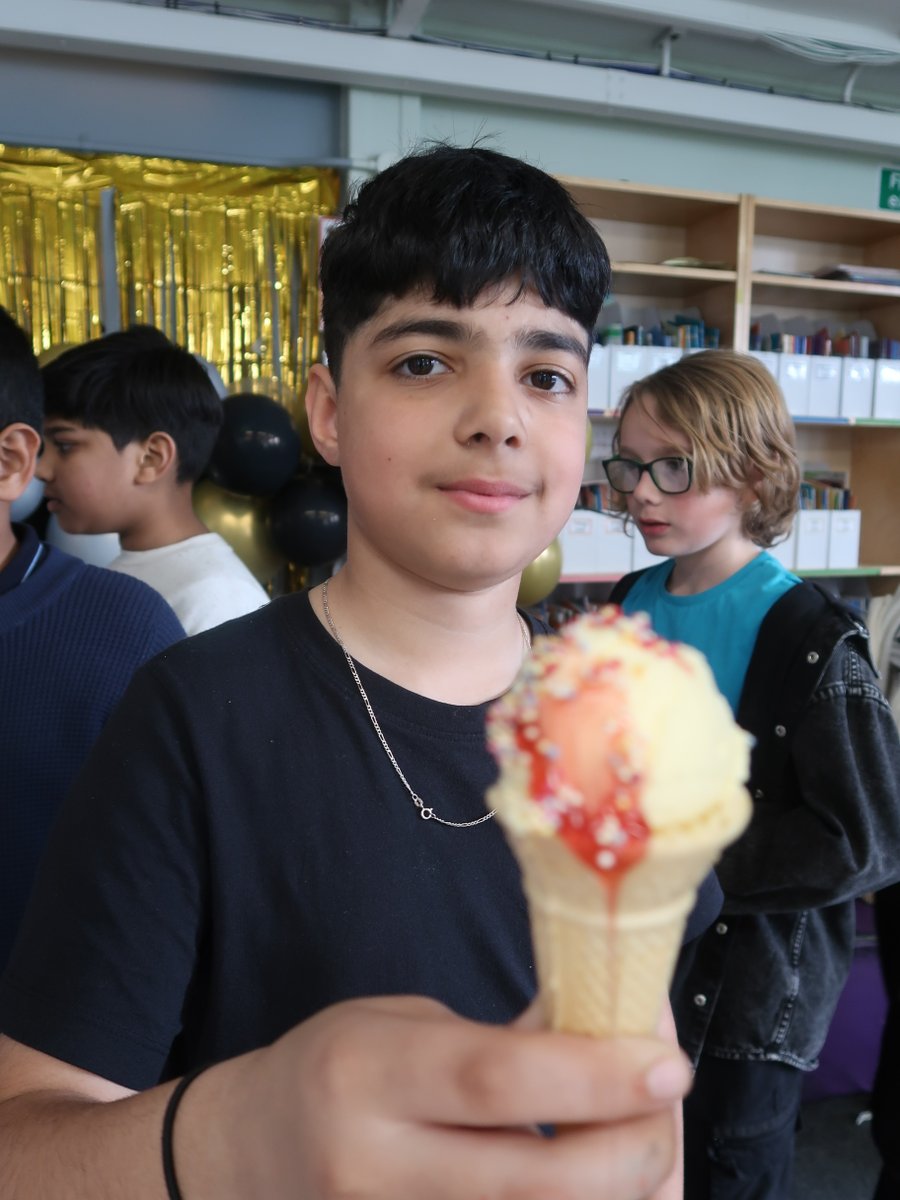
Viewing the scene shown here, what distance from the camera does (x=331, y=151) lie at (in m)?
3.56

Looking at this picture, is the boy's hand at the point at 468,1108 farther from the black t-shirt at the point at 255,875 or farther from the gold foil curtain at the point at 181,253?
the gold foil curtain at the point at 181,253

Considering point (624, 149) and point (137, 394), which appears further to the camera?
point (624, 149)

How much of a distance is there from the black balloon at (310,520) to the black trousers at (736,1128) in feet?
6.74

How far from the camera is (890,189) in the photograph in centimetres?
431

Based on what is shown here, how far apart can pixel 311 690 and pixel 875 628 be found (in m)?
3.87

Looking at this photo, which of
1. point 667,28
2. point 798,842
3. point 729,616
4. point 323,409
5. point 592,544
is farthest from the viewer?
point 667,28

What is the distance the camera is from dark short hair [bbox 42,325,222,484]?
6.62ft

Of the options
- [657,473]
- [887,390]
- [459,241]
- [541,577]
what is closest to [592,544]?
[541,577]

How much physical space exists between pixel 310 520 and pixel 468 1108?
108 inches

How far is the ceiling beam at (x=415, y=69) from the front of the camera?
117 inches

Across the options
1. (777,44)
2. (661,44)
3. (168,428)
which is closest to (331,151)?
(661,44)

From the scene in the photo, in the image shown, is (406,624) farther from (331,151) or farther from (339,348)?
(331,151)

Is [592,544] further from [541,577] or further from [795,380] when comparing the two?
[795,380]

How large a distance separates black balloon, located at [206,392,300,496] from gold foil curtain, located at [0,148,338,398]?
0.59m
